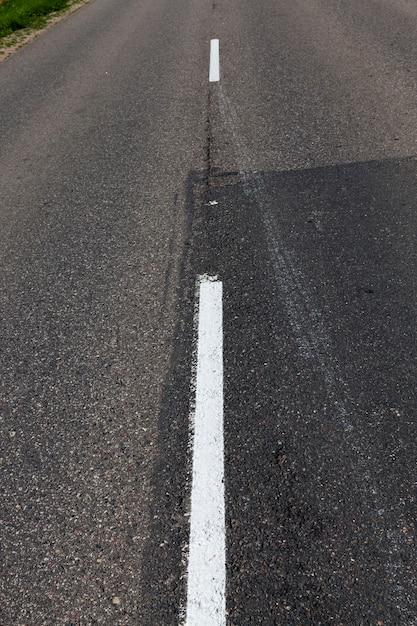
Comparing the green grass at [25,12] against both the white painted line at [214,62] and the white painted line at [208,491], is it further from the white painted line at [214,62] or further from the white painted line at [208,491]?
the white painted line at [208,491]

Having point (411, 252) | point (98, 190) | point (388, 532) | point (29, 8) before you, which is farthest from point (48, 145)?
point (29, 8)

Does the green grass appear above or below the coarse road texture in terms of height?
above

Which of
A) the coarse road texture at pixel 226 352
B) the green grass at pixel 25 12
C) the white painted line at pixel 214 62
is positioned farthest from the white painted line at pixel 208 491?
the green grass at pixel 25 12

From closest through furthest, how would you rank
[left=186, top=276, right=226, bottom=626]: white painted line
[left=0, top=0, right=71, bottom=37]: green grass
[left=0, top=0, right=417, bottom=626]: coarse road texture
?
[left=186, top=276, right=226, bottom=626]: white painted line, [left=0, top=0, right=417, bottom=626]: coarse road texture, [left=0, top=0, right=71, bottom=37]: green grass

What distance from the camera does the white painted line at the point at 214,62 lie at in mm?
9078

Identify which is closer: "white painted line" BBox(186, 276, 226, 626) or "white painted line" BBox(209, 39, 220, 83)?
"white painted line" BBox(186, 276, 226, 626)

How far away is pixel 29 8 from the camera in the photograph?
16188mm

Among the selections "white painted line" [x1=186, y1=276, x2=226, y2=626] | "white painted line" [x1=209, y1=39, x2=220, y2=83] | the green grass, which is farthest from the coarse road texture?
the green grass

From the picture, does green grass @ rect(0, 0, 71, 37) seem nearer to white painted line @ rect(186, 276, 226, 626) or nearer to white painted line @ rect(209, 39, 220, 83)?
white painted line @ rect(209, 39, 220, 83)

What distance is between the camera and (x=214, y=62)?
9938 millimetres

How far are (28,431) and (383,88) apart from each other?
6.28m

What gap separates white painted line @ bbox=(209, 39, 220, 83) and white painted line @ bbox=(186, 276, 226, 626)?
613 cm

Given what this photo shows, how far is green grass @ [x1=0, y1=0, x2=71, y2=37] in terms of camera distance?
14.9 m

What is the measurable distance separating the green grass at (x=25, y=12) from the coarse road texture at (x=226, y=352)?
8318 mm
